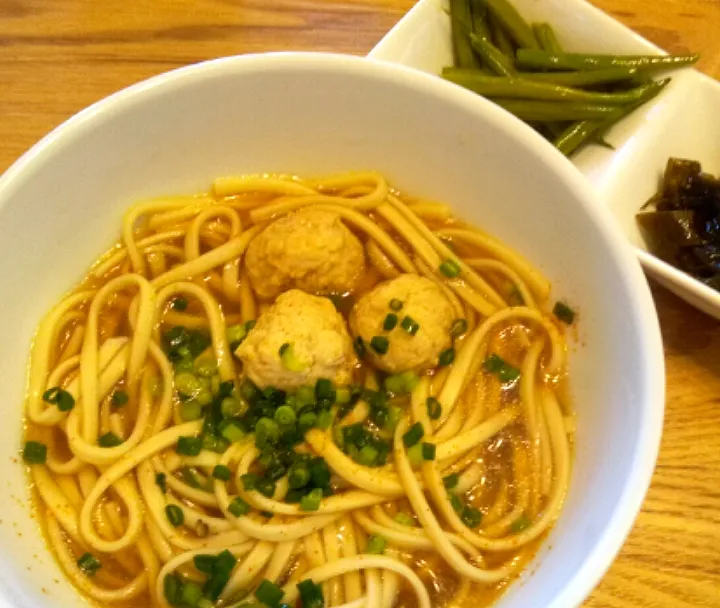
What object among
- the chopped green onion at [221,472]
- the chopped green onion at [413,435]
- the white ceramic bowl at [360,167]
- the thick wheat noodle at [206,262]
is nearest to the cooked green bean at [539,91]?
Answer: the white ceramic bowl at [360,167]

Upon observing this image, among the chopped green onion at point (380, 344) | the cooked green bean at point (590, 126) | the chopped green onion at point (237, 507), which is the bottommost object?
the chopped green onion at point (237, 507)

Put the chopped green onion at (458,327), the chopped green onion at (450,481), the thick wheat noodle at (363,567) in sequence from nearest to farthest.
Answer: the thick wheat noodle at (363,567)
the chopped green onion at (450,481)
the chopped green onion at (458,327)

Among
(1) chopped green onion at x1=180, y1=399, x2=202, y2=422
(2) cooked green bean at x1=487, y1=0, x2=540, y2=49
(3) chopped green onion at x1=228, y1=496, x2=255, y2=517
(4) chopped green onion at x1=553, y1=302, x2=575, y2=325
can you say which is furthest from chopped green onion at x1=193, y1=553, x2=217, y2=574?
(2) cooked green bean at x1=487, y1=0, x2=540, y2=49

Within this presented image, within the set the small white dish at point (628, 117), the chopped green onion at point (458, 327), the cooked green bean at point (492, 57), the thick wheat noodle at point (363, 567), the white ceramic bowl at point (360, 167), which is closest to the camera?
the white ceramic bowl at point (360, 167)

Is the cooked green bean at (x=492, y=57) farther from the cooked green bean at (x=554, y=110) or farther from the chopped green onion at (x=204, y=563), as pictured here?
the chopped green onion at (x=204, y=563)

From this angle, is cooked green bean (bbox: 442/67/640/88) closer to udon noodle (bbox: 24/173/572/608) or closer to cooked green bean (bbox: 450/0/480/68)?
cooked green bean (bbox: 450/0/480/68)

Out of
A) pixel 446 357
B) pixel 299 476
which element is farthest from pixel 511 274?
pixel 299 476

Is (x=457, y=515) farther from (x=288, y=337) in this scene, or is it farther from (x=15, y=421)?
(x=15, y=421)
